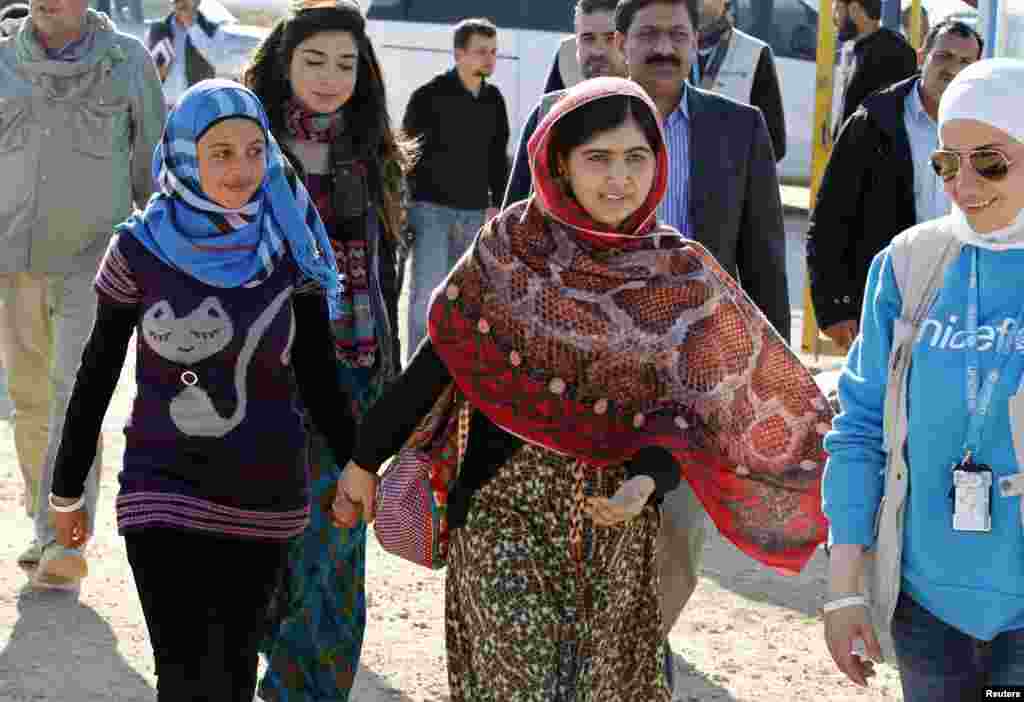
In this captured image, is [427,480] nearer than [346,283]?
Yes

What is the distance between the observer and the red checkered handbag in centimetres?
410

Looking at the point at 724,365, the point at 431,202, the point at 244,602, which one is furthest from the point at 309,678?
the point at 431,202

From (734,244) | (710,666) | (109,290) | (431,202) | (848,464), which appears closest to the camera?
(848,464)

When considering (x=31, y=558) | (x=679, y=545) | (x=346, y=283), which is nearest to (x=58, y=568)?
(x=31, y=558)

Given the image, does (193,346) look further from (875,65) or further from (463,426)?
(875,65)

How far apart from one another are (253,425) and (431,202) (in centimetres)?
617

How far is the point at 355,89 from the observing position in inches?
212

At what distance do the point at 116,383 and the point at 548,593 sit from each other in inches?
Result: 43.4

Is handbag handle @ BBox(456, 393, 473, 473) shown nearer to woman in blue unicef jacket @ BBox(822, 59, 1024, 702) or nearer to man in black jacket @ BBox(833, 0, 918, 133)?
woman in blue unicef jacket @ BBox(822, 59, 1024, 702)

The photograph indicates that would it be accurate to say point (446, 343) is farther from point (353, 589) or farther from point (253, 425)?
point (353, 589)

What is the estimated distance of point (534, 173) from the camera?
399cm

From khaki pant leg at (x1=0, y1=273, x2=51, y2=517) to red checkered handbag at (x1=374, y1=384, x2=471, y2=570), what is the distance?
276 centimetres

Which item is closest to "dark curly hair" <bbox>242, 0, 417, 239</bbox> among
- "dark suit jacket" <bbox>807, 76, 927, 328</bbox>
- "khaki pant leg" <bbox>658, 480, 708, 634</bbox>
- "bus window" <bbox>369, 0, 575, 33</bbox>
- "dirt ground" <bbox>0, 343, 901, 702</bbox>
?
"khaki pant leg" <bbox>658, 480, 708, 634</bbox>

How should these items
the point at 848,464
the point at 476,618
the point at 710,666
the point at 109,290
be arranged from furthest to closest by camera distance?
the point at 710,666 < the point at 109,290 < the point at 476,618 < the point at 848,464
